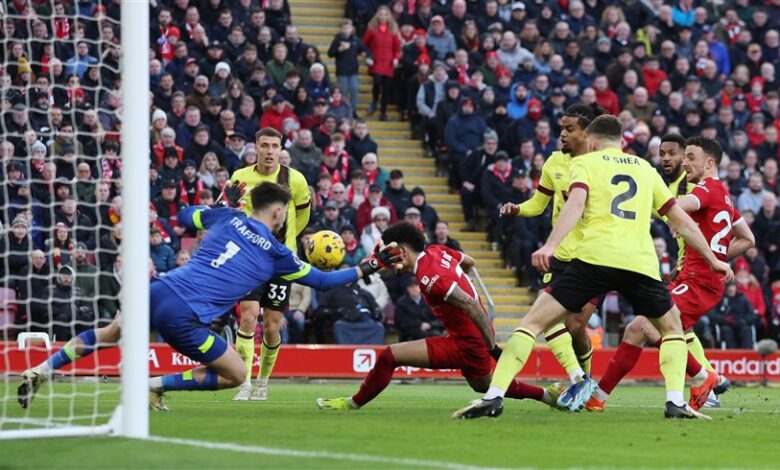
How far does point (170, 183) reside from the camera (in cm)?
2069

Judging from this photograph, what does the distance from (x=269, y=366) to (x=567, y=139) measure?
3.91 metres

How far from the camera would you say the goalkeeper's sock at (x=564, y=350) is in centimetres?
1330

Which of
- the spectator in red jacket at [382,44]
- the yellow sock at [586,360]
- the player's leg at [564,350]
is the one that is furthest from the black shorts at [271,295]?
the spectator in red jacket at [382,44]

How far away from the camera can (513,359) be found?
36.0ft

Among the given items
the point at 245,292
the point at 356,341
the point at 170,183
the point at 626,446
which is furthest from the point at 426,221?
the point at 626,446

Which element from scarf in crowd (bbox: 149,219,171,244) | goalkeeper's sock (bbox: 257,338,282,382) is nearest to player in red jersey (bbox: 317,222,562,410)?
goalkeeper's sock (bbox: 257,338,282,382)

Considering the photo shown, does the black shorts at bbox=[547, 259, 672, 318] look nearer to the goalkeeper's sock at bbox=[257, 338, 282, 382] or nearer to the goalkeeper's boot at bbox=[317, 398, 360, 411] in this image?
the goalkeeper's boot at bbox=[317, 398, 360, 411]

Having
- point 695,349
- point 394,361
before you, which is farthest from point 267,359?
point 695,349

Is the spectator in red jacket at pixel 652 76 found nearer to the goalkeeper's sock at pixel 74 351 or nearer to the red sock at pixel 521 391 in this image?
the red sock at pixel 521 391

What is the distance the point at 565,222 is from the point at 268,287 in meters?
4.18

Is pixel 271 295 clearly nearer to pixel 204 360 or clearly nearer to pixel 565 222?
pixel 204 360

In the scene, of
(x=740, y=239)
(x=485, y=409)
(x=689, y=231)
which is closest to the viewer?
(x=485, y=409)

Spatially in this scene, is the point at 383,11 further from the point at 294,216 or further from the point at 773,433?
the point at 773,433

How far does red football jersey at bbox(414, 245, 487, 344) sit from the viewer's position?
1156 cm
